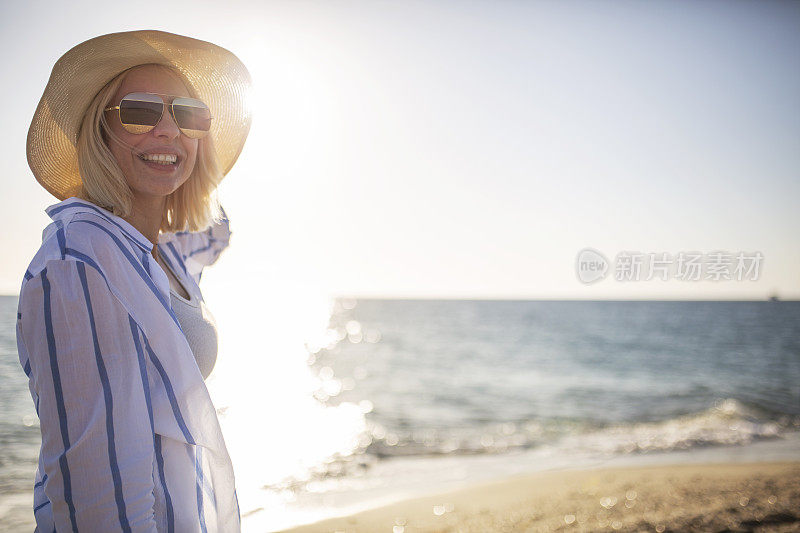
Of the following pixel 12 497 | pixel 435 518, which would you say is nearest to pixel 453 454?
pixel 435 518

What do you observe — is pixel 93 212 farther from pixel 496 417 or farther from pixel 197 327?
pixel 496 417

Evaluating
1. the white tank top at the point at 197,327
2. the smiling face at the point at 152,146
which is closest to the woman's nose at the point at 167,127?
the smiling face at the point at 152,146

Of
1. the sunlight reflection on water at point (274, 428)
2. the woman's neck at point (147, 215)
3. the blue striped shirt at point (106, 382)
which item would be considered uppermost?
the woman's neck at point (147, 215)

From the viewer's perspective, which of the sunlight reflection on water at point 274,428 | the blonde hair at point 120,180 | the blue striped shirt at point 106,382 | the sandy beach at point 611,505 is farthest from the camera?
the sunlight reflection on water at point 274,428

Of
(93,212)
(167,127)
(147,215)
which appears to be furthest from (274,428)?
(93,212)

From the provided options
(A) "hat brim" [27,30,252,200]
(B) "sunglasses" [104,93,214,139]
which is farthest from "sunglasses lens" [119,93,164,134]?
(A) "hat brim" [27,30,252,200]

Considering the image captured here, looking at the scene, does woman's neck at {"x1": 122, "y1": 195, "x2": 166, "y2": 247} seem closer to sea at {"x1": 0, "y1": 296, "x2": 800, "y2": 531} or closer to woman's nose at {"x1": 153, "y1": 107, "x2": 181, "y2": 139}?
woman's nose at {"x1": 153, "y1": 107, "x2": 181, "y2": 139}

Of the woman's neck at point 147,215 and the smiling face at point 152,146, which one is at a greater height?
the smiling face at point 152,146

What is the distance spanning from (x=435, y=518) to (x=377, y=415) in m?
6.81

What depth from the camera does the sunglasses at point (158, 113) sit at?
168cm

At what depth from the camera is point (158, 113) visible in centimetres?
175

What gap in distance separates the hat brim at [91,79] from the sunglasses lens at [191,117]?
179 mm

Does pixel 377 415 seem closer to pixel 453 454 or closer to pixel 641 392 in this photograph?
pixel 453 454

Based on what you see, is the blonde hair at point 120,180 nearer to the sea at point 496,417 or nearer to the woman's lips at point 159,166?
the woman's lips at point 159,166
